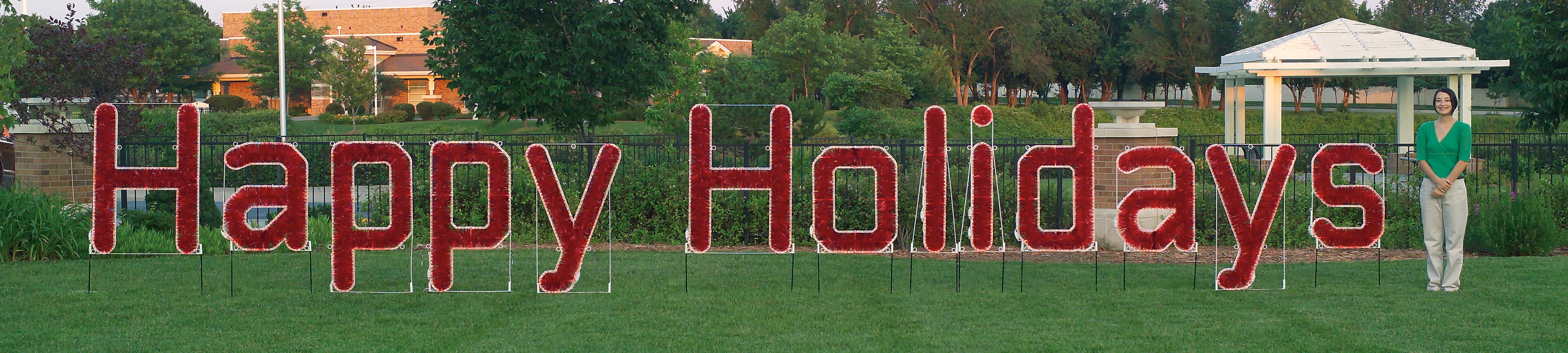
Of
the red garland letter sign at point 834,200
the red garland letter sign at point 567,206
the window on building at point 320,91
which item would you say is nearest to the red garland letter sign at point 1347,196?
the red garland letter sign at point 834,200

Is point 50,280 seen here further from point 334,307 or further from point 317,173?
point 317,173

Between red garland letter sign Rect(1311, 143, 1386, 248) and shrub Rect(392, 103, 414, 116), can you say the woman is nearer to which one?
red garland letter sign Rect(1311, 143, 1386, 248)

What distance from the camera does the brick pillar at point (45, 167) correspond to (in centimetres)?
1514

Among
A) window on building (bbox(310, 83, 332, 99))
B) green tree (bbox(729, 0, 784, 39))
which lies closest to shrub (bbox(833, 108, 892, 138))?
window on building (bbox(310, 83, 332, 99))

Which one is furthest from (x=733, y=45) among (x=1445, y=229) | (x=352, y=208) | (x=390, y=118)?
(x=1445, y=229)

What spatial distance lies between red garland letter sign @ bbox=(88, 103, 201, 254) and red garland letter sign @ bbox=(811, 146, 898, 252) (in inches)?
177

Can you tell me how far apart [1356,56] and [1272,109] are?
1891mm

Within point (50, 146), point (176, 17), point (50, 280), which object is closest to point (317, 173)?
point (50, 146)

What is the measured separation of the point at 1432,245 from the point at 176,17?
202 ft

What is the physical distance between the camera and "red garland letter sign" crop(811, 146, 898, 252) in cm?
893

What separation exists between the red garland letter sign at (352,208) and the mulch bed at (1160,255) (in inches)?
139

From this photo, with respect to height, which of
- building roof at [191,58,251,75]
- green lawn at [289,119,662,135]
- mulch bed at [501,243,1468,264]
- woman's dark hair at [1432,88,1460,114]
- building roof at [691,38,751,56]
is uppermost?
building roof at [691,38,751,56]

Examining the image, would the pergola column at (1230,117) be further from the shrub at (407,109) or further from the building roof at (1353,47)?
the shrub at (407,109)

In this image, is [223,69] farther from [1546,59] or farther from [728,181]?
[728,181]
